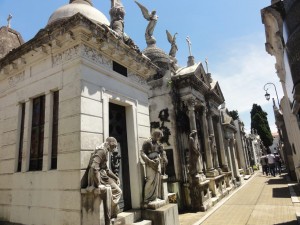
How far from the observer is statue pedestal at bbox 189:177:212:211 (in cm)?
977

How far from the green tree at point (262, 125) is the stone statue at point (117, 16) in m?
49.5

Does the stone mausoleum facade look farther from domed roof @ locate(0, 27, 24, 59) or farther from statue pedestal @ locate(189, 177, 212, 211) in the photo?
statue pedestal @ locate(189, 177, 212, 211)

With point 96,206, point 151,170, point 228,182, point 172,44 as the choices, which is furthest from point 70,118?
point 228,182

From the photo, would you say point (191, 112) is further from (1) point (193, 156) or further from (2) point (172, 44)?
(2) point (172, 44)

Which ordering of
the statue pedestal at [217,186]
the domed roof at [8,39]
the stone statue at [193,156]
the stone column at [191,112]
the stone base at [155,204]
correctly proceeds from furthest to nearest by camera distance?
1. the statue pedestal at [217,186]
2. the stone column at [191,112]
3. the stone statue at [193,156]
4. the domed roof at [8,39]
5. the stone base at [155,204]

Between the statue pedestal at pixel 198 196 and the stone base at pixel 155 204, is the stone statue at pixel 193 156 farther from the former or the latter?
the stone base at pixel 155 204

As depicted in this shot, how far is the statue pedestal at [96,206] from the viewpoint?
392cm

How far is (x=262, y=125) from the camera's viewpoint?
49.6 metres

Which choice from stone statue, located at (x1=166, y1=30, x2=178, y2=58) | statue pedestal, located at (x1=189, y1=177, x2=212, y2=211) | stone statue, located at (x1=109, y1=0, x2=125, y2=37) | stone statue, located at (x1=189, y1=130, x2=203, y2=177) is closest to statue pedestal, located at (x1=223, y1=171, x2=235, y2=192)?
statue pedestal, located at (x1=189, y1=177, x2=212, y2=211)

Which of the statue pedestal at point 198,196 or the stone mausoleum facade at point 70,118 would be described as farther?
the statue pedestal at point 198,196

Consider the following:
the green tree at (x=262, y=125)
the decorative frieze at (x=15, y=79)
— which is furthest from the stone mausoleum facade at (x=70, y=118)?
the green tree at (x=262, y=125)

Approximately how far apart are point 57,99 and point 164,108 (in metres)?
6.92

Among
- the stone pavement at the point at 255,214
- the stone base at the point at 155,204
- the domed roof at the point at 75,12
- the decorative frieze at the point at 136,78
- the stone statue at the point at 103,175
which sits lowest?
the stone pavement at the point at 255,214

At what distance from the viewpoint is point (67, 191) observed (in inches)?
167
